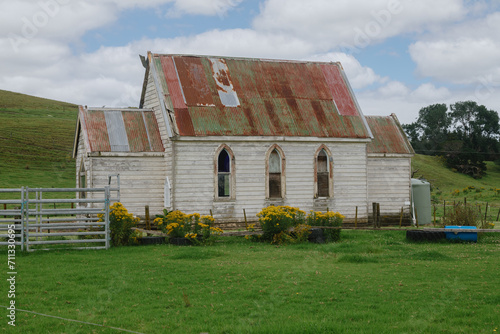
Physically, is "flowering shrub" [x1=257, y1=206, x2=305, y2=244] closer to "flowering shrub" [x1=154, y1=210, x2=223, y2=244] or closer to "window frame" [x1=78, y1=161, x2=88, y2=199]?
"flowering shrub" [x1=154, y1=210, x2=223, y2=244]

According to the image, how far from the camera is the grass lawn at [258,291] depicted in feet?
31.9

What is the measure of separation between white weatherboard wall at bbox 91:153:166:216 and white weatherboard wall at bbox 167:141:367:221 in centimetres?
123

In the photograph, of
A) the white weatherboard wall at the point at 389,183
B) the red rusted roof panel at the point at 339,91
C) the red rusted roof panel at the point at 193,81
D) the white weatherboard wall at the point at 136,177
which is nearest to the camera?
the white weatherboard wall at the point at 136,177

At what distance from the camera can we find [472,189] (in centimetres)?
6875

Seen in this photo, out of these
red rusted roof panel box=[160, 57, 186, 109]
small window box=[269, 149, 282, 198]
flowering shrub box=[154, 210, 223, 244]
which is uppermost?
red rusted roof panel box=[160, 57, 186, 109]

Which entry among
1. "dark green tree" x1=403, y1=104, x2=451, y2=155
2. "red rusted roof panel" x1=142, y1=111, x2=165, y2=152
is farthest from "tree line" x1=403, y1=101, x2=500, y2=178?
"red rusted roof panel" x1=142, y1=111, x2=165, y2=152

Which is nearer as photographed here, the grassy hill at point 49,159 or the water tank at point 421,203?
the water tank at point 421,203

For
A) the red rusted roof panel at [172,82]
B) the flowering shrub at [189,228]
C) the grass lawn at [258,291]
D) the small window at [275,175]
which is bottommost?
the grass lawn at [258,291]

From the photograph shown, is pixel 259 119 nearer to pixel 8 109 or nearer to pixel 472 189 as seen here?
pixel 472 189

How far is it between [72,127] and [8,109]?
15.2 m

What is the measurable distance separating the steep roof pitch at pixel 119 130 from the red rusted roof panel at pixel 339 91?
888 cm

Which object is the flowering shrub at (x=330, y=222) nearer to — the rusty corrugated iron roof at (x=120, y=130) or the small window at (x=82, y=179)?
the rusty corrugated iron roof at (x=120, y=130)

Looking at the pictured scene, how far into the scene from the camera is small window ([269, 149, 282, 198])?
27.0 m

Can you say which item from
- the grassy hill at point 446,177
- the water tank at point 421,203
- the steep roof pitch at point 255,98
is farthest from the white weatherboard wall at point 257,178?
the grassy hill at point 446,177
